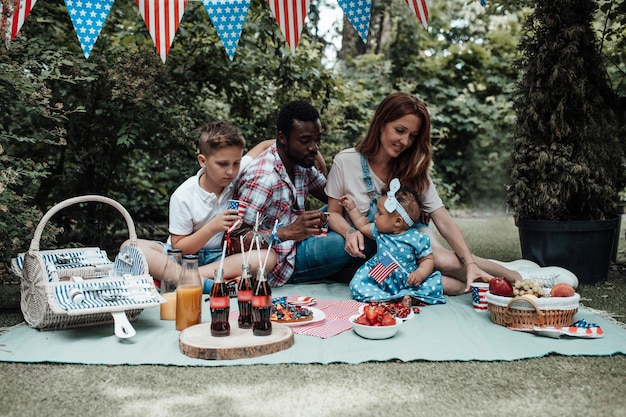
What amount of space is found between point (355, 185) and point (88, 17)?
181 centimetres

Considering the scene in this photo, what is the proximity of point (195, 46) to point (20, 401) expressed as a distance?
3.70 meters

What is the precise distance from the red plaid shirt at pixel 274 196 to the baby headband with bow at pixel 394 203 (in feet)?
2.23

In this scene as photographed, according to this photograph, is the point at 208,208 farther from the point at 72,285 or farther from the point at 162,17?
the point at 162,17

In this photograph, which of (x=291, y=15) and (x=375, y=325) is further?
(x=291, y=15)

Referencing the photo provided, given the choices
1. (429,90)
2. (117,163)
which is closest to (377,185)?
(117,163)

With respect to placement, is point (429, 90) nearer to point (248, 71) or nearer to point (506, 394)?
point (248, 71)

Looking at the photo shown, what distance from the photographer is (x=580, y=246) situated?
397cm

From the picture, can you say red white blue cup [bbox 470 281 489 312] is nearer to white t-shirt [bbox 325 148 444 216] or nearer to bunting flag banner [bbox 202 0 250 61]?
white t-shirt [bbox 325 148 444 216]

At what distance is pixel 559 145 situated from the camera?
4.08 metres

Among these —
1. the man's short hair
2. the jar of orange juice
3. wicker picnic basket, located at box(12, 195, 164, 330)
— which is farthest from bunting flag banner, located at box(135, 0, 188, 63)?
the jar of orange juice

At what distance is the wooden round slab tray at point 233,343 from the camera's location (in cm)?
234

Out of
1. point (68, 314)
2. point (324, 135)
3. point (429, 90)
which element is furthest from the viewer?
point (429, 90)

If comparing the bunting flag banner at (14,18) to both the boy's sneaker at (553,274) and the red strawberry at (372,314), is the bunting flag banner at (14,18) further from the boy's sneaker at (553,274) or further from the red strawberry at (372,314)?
the boy's sneaker at (553,274)

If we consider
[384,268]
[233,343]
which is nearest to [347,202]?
[384,268]
